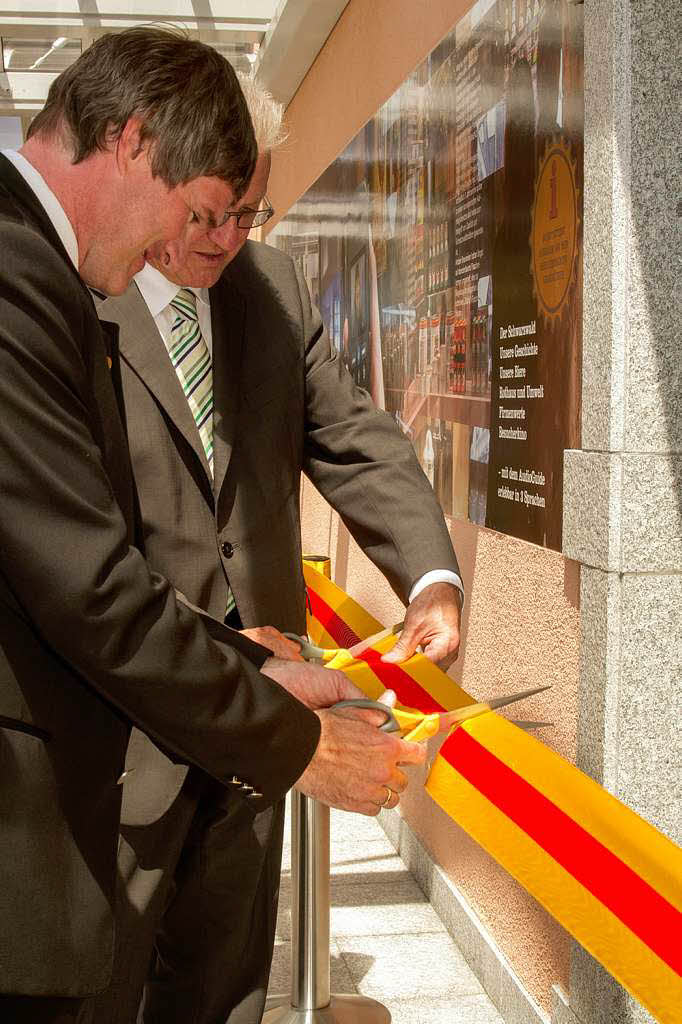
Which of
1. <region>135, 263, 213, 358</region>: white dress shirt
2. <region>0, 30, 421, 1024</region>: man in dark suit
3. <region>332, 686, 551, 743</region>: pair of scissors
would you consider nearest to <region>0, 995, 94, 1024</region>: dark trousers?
Result: <region>0, 30, 421, 1024</region>: man in dark suit

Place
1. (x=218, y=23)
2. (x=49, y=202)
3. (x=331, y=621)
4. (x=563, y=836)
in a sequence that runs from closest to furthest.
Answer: (x=49, y=202), (x=563, y=836), (x=331, y=621), (x=218, y=23)

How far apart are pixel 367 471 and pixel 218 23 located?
216 inches

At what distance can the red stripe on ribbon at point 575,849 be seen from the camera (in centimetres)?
174

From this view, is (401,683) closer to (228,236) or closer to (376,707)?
(376,707)

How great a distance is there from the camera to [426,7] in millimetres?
4227

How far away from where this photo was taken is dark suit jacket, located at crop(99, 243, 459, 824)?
90.7 inches

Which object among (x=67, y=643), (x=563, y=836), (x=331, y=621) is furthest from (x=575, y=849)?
(x=331, y=621)

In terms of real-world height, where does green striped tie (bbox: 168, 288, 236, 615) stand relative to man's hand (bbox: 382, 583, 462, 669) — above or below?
above

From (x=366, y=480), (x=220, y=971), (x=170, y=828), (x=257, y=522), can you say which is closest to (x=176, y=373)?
(x=257, y=522)

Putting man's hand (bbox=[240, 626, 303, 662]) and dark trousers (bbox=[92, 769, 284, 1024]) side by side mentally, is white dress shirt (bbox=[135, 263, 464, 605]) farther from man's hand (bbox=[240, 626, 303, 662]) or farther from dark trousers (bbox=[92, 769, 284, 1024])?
dark trousers (bbox=[92, 769, 284, 1024])

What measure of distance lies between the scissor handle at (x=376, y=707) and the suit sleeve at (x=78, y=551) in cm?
34

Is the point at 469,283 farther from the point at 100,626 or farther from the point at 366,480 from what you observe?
the point at 100,626

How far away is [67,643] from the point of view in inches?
56.4

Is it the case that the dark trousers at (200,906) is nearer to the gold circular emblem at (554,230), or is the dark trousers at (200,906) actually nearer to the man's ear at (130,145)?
the man's ear at (130,145)
